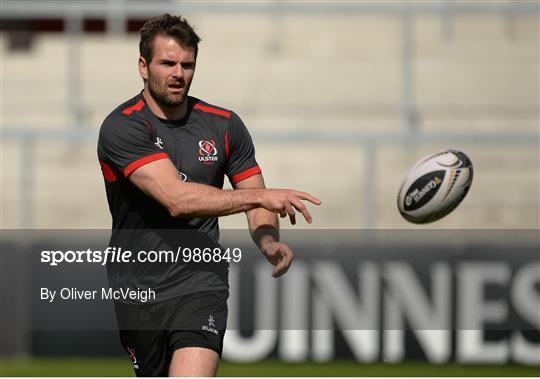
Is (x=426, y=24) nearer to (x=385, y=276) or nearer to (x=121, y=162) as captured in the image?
(x=385, y=276)

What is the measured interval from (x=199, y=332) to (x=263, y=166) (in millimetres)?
7139

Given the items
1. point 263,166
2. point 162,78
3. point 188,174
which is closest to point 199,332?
point 188,174

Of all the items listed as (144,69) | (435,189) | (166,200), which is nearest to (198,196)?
(166,200)

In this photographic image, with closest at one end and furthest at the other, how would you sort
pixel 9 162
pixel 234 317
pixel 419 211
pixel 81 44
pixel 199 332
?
pixel 199 332
pixel 419 211
pixel 234 317
pixel 9 162
pixel 81 44

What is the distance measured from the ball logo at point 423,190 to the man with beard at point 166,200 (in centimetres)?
143

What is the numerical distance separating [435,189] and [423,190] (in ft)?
0.26

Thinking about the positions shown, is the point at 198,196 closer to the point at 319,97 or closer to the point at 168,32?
the point at 168,32

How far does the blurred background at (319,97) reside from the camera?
11211 millimetres

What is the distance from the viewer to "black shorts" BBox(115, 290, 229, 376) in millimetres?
5078

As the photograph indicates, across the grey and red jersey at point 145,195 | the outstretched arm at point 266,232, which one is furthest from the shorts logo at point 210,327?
the outstretched arm at point 266,232

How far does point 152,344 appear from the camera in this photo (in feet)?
17.2

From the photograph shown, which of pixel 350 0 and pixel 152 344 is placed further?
pixel 350 0

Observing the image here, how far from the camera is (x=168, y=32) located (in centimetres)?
524

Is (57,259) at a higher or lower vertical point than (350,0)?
lower
